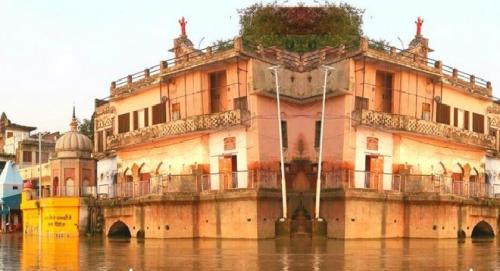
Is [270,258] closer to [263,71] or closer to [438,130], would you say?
[263,71]

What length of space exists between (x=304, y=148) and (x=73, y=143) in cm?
2095

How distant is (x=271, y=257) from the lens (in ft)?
92.7

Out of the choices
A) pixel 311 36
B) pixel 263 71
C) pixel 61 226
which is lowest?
pixel 61 226

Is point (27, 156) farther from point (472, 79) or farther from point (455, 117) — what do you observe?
point (472, 79)

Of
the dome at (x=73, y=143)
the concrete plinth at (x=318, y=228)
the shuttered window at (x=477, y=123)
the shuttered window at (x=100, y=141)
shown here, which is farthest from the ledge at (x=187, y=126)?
the shuttered window at (x=477, y=123)

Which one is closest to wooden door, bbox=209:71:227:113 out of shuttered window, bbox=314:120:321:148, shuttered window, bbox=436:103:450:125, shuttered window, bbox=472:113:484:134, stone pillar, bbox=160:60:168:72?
stone pillar, bbox=160:60:168:72

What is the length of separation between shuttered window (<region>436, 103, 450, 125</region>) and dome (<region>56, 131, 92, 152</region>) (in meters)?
25.0

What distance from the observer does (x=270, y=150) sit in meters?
44.0

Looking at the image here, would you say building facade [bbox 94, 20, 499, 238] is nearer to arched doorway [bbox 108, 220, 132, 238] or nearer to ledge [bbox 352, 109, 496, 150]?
ledge [bbox 352, 109, 496, 150]

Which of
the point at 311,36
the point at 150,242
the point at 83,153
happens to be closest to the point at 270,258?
the point at 150,242

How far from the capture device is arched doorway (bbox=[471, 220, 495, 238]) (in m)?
48.2

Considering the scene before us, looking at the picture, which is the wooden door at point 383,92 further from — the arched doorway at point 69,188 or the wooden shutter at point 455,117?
the arched doorway at point 69,188

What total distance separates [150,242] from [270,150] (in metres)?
8.68

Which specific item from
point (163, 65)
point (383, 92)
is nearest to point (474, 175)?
point (383, 92)
